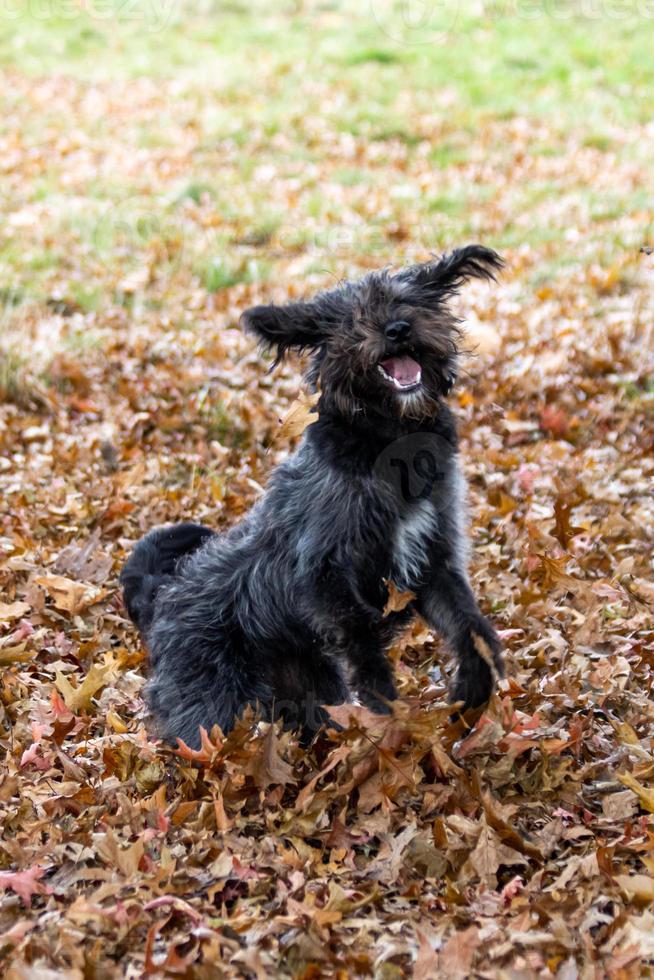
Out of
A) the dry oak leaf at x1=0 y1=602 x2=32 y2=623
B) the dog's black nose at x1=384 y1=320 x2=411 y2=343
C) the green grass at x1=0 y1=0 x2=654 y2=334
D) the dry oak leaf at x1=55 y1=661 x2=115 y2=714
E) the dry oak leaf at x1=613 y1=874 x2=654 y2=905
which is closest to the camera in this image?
the dry oak leaf at x1=613 y1=874 x2=654 y2=905

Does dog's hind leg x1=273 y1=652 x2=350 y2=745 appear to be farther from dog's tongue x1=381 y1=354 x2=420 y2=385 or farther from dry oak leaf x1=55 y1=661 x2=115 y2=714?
dog's tongue x1=381 y1=354 x2=420 y2=385

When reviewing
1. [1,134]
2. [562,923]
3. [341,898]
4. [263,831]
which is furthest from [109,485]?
[1,134]

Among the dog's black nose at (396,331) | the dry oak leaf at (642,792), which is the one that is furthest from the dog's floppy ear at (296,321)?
the dry oak leaf at (642,792)

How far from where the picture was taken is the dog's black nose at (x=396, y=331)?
4211mm

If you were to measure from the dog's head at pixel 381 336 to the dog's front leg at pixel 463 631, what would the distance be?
0.74m

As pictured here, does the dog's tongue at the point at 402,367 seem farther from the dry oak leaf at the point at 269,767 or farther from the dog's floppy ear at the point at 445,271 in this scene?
the dry oak leaf at the point at 269,767

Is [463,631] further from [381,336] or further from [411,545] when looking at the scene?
[381,336]

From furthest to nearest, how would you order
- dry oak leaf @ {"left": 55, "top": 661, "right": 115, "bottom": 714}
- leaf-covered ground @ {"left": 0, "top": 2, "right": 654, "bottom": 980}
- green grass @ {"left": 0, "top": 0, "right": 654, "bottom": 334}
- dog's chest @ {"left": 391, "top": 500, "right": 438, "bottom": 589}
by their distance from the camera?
green grass @ {"left": 0, "top": 0, "right": 654, "bottom": 334}
dry oak leaf @ {"left": 55, "top": 661, "right": 115, "bottom": 714}
dog's chest @ {"left": 391, "top": 500, "right": 438, "bottom": 589}
leaf-covered ground @ {"left": 0, "top": 2, "right": 654, "bottom": 980}

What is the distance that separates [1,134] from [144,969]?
1772 cm

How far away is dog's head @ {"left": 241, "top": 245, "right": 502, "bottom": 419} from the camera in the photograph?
4242 millimetres

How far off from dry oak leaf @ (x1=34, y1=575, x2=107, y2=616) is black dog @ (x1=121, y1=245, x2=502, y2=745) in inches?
48.2

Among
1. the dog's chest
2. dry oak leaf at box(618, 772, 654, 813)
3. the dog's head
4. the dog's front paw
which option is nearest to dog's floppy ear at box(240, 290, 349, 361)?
the dog's head

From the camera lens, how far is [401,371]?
4266 millimetres

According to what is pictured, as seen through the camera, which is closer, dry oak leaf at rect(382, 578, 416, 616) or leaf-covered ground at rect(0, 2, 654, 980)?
leaf-covered ground at rect(0, 2, 654, 980)
